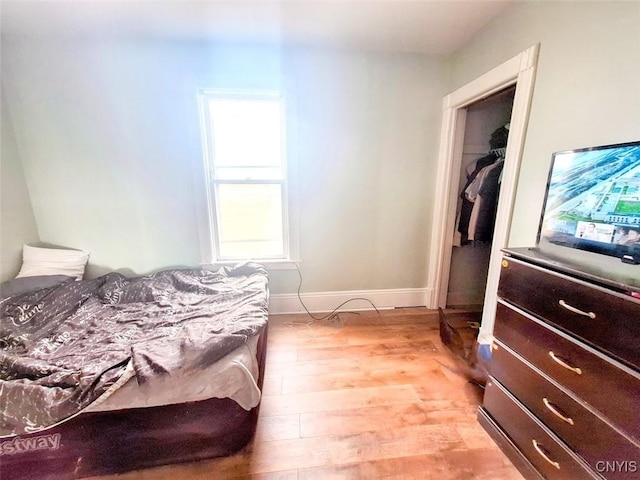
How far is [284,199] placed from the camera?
7.91 ft

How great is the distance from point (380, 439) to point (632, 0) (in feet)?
7.23

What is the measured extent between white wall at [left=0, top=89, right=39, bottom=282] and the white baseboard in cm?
204

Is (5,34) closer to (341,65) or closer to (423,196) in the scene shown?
(341,65)

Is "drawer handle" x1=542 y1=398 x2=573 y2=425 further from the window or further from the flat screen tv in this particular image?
the window

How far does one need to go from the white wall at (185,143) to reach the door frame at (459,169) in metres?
0.13

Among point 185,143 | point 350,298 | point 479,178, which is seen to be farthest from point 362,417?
point 185,143

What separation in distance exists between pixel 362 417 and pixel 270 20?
102 inches

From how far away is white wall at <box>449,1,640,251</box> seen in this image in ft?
3.48

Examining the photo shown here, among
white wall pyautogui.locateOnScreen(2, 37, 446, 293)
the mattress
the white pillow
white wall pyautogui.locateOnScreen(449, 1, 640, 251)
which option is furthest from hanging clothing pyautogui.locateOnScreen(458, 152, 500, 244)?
the white pillow

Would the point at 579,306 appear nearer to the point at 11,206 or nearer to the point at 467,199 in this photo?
the point at 467,199

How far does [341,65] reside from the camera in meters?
2.20

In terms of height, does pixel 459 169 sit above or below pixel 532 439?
above

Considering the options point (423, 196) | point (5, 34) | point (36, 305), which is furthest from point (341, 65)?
point (36, 305)

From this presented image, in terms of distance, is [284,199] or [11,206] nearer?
[11,206]
